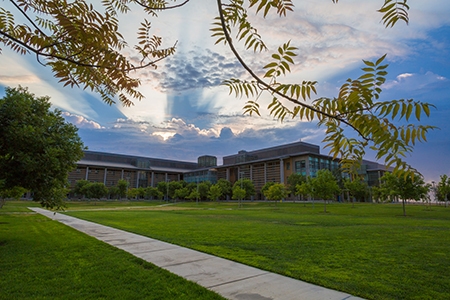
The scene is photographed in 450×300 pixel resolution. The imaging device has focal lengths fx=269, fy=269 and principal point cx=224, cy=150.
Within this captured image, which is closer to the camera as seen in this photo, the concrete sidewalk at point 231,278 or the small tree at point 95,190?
the concrete sidewalk at point 231,278

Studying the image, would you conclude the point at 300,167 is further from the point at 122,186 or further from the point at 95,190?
the point at 95,190

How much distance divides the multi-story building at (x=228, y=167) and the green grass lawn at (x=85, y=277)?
83.4 metres

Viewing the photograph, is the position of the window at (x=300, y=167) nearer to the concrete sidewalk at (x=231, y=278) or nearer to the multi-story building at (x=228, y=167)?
the multi-story building at (x=228, y=167)

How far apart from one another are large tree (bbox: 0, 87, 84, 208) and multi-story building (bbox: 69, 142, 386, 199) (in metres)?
81.8

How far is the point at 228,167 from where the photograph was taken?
11181 cm

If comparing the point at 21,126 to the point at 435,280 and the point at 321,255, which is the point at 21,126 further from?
the point at 435,280

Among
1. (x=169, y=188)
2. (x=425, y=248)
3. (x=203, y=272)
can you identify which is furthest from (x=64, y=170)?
(x=169, y=188)

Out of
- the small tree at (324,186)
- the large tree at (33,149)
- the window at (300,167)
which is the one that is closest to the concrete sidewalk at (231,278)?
the large tree at (33,149)

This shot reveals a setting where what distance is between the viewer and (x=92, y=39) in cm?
222

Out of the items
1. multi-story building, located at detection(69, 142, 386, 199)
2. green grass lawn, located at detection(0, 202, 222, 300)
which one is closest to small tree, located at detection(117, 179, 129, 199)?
multi-story building, located at detection(69, 142, 386, 199)

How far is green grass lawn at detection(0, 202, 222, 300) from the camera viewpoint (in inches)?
196

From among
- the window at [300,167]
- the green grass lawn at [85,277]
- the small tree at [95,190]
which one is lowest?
the green grass lawn at [85,277]

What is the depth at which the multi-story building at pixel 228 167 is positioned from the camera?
91500 mm

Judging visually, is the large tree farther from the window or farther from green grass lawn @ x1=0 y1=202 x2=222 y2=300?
the window
